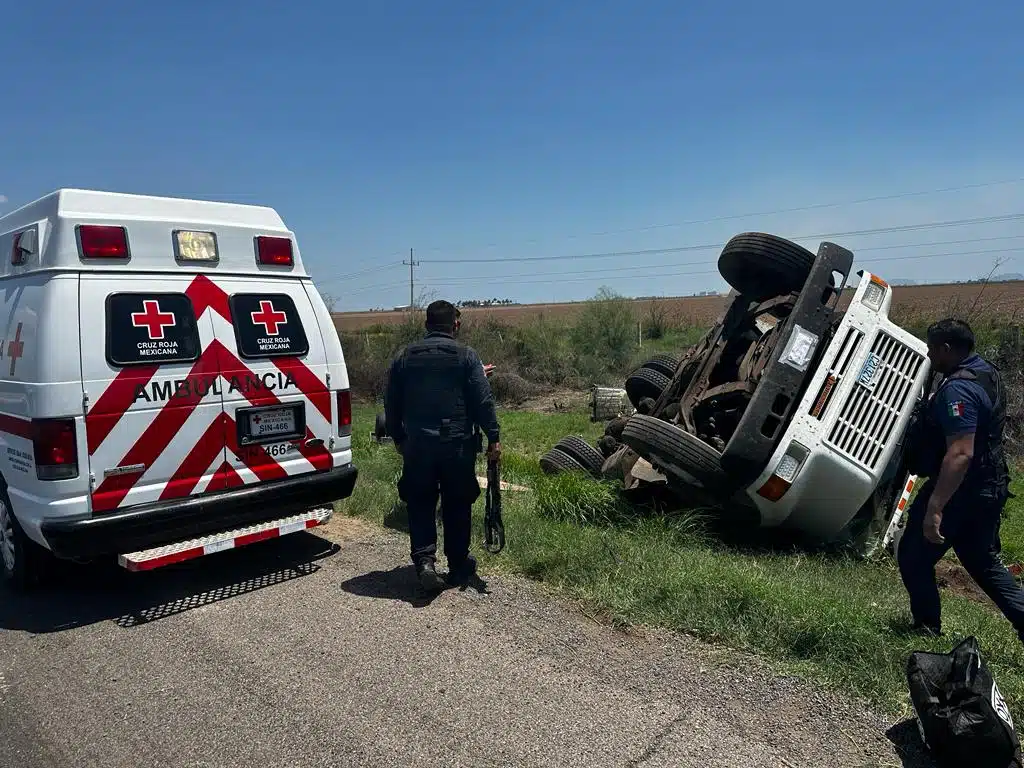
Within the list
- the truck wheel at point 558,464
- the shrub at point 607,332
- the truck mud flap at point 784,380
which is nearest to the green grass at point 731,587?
the truck mud flap at point 784,380

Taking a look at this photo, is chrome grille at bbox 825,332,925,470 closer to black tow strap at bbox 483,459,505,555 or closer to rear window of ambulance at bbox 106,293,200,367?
black tow strap at bbox 483,459,505,555

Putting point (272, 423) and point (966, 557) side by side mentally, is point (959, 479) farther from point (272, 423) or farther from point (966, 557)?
point (272, 423)

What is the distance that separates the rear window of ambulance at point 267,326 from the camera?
218 inches

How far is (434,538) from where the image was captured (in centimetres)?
516

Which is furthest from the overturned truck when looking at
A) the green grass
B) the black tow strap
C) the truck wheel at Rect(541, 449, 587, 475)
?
the truck wheel at Rect(541, 449, 587, 475)

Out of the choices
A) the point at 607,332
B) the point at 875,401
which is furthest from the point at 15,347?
the point at 607,332

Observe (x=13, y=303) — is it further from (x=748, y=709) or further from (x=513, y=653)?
(x=748, y=709)

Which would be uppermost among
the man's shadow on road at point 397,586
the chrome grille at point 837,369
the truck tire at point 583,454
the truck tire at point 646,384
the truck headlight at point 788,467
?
the chrome grille at point 837,369

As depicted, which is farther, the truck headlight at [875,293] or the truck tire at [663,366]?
the truck tire at [663,366]

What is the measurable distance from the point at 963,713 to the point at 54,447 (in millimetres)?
4743

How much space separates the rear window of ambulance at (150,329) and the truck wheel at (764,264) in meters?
4.68

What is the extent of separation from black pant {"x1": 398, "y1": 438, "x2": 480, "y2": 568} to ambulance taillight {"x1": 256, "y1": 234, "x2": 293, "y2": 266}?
1.87 metres

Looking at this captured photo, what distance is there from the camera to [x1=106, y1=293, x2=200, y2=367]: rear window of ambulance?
4.94m

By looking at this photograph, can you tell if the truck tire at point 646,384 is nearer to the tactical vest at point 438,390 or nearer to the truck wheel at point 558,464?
the truck wheel at point 558,464
